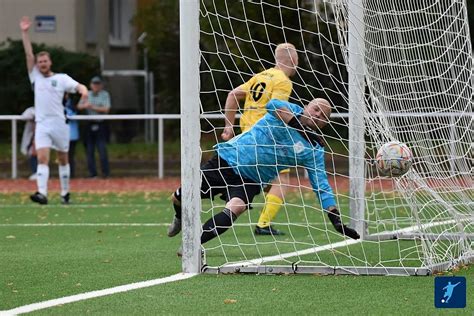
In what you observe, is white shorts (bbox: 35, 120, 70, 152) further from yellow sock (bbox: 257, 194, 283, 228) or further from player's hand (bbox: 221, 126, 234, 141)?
player's hand (bbox: 221, 126, 234, 141)

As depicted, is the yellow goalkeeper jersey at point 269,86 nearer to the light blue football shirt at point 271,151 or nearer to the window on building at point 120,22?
the light blue football shirt at point 271,151

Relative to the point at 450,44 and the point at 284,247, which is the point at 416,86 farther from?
the point at 284,247

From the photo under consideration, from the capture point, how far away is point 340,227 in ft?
33.6

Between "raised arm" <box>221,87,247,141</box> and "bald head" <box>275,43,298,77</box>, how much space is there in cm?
41

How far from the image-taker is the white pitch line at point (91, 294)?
25.0ft

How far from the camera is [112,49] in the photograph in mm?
35250

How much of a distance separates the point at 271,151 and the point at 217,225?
2.66ft

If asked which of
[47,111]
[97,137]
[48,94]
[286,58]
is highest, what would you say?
[286,58]

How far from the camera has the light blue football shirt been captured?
1023 centimetres

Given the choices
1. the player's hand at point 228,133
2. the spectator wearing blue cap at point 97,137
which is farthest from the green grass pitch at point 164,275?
the spectator wearing blue cap at point 97,137

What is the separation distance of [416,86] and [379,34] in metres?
0.56

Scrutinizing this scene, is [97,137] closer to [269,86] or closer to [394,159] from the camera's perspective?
[269,86]

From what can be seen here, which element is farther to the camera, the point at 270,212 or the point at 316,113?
the point at 270,212
